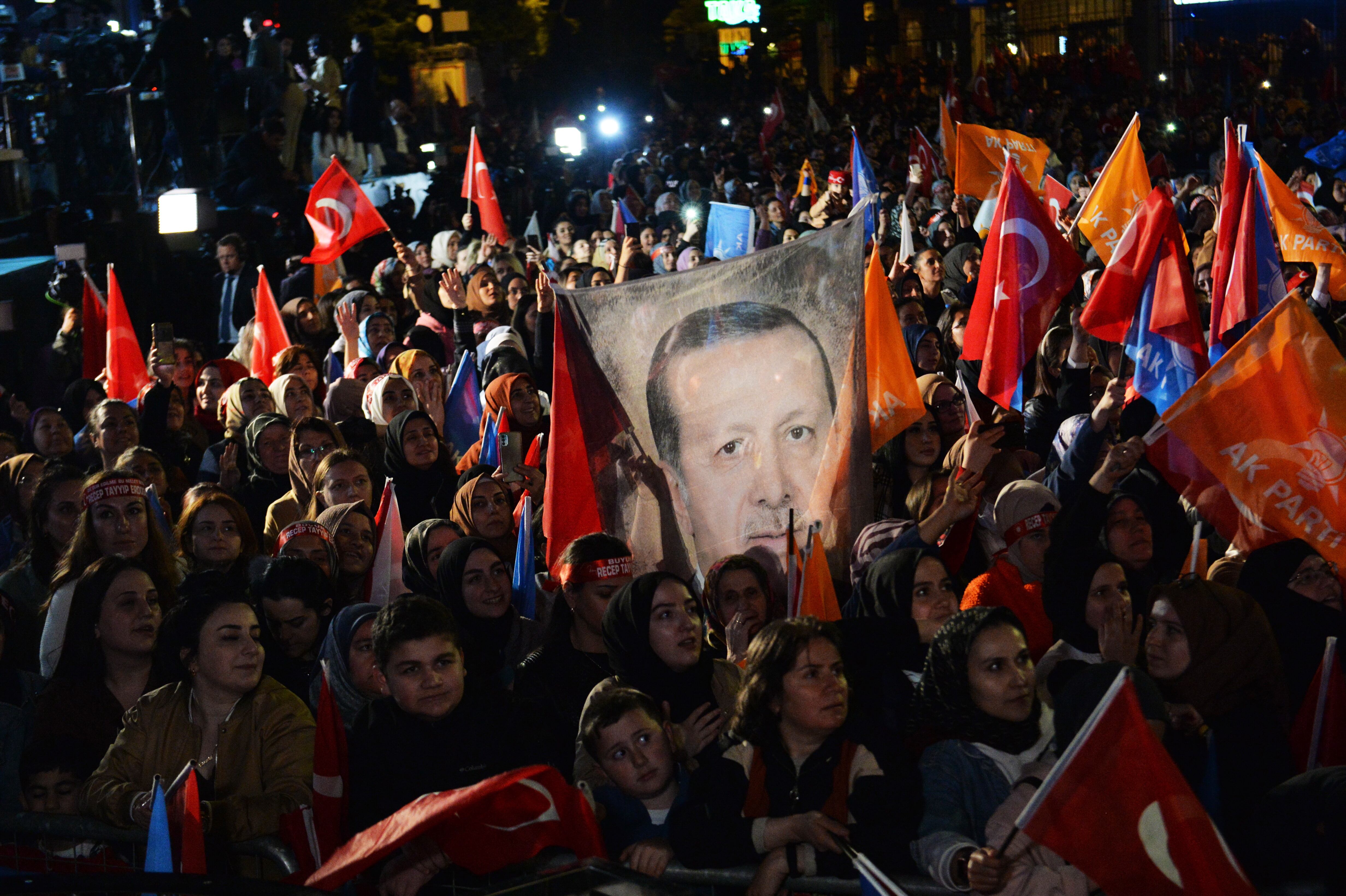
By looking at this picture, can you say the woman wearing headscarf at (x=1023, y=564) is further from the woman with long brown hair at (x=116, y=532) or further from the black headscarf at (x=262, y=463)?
the black headscarf at (x=262, y=463)

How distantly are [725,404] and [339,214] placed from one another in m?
6.70

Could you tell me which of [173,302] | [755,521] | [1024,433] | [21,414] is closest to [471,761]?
[755,521]

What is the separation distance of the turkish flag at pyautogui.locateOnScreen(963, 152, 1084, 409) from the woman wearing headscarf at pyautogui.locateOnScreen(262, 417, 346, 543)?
121 inches

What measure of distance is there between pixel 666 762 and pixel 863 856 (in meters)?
0.91

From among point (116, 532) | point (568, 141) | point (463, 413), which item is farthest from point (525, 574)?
point (568, 141)

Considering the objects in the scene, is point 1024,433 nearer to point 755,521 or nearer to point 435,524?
point 755,521

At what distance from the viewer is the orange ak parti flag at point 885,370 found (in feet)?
19.4

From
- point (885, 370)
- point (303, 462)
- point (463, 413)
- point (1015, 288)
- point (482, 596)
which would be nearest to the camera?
point (482, 596)

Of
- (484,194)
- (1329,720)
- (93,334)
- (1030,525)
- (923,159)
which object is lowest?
(1329,720)

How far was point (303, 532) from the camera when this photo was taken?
207 inches

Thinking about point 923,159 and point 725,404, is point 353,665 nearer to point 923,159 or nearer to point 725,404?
point 725,404

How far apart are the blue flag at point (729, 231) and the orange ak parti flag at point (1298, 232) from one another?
371 cm

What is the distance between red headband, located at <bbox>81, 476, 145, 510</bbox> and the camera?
5.49 metres

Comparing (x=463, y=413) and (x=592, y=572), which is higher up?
(x=592, y=572)
